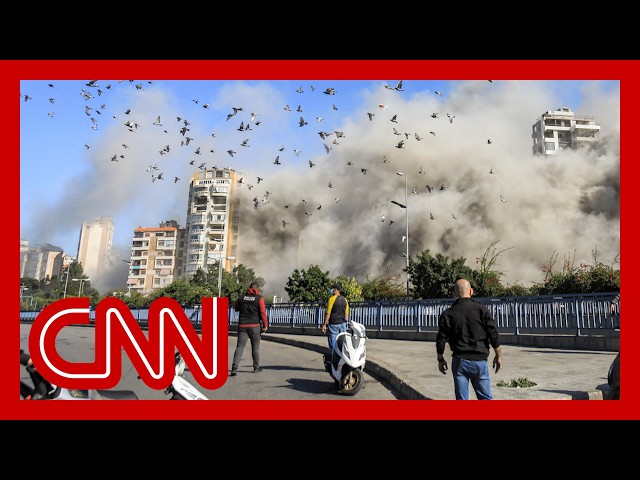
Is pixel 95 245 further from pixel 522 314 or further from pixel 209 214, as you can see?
pixel 522 314

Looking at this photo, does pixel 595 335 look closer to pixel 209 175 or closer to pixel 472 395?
pixel 472 395

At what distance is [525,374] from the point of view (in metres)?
7.30

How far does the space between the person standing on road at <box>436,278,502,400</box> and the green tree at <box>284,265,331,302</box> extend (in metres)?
30.2

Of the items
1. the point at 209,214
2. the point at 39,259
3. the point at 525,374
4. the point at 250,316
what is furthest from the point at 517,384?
the point at 39,259

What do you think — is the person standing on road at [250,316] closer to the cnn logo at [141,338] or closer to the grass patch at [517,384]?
the cnn logo at [141,338]

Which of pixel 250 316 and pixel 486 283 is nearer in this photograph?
pixel 250 316

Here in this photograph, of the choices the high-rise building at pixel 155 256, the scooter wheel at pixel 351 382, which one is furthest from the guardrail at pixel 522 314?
the high-rise building at pixel 155 256

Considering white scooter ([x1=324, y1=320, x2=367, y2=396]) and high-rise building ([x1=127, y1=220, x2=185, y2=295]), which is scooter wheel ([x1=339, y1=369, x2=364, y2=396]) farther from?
high-rise building ([x1=127, y1=220, x2=185, y2=295])

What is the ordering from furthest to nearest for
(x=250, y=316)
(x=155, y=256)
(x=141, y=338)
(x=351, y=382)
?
(x=155, y=256) → (x=250, y=316) → (x=351, y=382) → (x=141, y=338)

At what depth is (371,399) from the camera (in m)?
6.04

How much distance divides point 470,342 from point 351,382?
243 cm

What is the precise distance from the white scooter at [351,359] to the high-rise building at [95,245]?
195 meters
